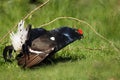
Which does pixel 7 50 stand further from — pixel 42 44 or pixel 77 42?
pixel 77 42

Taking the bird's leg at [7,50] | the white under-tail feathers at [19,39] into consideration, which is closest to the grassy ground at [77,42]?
the bird's leg at [7,50]

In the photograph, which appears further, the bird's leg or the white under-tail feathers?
the bird's leg

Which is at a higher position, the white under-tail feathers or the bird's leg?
the white under-tail feathers

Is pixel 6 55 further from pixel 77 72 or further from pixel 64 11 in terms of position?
pixel 64 11

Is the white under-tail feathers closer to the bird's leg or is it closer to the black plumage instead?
the black plumage

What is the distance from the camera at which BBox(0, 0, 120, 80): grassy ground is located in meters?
7.74

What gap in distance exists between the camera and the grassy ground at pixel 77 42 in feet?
25.4

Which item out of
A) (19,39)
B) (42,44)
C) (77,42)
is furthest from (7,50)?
(77,42)

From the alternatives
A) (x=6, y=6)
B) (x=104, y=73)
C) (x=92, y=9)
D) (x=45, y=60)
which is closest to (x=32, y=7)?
(x=6, y=6)

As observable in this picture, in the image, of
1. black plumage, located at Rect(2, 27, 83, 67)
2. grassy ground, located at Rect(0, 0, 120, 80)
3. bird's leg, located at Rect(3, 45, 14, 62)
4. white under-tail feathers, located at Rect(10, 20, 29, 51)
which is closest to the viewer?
grassy ground, located at Rect(0, 0, 120, 80)

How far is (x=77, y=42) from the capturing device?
9906 mm

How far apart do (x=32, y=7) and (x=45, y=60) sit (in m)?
4.05

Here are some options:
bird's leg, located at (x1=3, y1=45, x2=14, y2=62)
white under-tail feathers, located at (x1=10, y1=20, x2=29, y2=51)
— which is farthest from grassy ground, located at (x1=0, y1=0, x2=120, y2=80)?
white under-tail feathers, located at (x1=10, y1=20, x2=29, y2=51)

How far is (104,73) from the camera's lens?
25.0 feet
